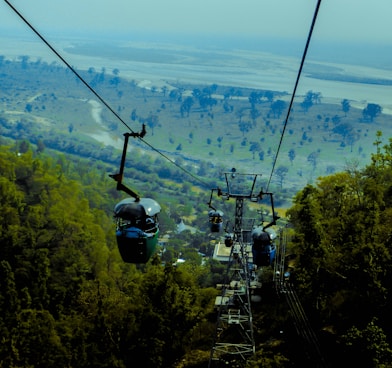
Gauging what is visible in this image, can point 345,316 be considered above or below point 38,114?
above

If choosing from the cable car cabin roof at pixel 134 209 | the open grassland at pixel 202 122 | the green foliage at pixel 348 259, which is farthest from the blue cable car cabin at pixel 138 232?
the open grassland at pixel 202 122

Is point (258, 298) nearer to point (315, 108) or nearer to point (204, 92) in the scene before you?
point (315, 108)

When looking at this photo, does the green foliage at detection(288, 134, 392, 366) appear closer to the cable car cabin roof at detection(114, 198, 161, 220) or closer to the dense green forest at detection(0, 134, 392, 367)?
the dense green forest at detection(0, 134, 392, 367)

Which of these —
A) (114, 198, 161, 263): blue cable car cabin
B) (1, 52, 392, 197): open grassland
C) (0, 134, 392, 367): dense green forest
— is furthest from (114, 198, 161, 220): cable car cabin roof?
(1, 52, 392, 197): open grassland

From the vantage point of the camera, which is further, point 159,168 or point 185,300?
point 159,168

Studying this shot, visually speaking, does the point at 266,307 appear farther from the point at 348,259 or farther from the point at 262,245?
the point at 262,245

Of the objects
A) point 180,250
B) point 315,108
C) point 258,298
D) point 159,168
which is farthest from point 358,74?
point 258,298
